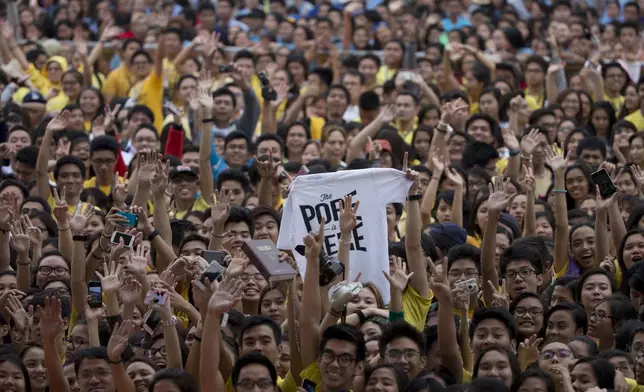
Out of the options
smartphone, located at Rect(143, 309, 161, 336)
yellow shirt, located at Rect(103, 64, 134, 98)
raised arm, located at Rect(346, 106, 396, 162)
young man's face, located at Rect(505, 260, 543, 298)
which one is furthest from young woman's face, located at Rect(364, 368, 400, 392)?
yellow shirt, located at Rect(103, 64, 134, 98)

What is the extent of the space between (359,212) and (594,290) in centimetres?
153

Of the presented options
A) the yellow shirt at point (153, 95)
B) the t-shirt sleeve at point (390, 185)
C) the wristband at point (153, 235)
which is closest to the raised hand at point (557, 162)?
the t-shirt sleeve at point (390, 185)

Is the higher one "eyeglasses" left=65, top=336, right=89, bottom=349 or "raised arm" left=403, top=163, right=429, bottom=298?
"raised arm" left=403, top=163, right=429, bottom=298

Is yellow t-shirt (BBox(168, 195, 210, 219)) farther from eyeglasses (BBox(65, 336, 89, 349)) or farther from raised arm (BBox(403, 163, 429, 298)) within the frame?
raised arm (BBox(403, 163, 429, 298))

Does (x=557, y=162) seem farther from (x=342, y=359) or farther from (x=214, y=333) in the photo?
(x=214, y=333)

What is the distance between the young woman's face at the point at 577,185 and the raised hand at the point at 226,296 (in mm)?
4204

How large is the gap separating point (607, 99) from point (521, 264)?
580cm

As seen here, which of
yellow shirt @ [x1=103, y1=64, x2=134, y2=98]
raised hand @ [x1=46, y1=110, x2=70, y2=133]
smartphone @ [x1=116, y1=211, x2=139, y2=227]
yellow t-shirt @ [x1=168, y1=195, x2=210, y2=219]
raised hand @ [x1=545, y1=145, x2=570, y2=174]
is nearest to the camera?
smartphone @ [x1=116, y1=211, x2=139, y2=227]

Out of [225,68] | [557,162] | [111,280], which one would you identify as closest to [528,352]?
[111,280]

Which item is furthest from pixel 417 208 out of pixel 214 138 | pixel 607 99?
pixel 607 99

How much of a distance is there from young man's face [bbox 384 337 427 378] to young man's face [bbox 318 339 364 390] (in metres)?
0.33

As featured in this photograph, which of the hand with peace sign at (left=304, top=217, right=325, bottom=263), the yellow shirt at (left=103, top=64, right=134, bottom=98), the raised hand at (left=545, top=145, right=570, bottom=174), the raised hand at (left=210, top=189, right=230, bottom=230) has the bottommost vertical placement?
the hand with peace sign at (left=304, top=217, right=325, bottom=263)

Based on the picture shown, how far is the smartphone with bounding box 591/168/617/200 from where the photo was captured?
10.1 m

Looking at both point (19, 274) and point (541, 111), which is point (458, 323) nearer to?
point (19, 274)
